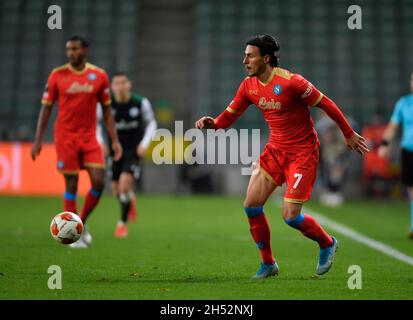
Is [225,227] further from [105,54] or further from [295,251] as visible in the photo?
[105,54]

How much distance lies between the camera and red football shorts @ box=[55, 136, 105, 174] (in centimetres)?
1065

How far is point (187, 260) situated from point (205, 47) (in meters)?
18.0

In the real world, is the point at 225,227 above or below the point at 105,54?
below

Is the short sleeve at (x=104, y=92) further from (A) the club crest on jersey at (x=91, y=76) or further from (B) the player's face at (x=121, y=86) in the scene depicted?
(B) the player's face at (x=121, y=86)

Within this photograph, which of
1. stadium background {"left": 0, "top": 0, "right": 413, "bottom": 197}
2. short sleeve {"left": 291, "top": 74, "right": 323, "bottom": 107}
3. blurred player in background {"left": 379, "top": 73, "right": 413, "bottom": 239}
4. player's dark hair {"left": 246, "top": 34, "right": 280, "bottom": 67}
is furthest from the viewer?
stadium background {"left": 0, "top": 0, "right": 413, "bottom": 197}

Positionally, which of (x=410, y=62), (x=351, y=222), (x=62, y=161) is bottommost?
(x=351, y=222)

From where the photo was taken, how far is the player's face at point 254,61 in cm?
796

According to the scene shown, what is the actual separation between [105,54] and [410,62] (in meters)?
8.99

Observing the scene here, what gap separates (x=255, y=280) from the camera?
26.0 feet

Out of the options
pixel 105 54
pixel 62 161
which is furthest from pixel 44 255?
pixel 105 54

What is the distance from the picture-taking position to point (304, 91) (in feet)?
25.9

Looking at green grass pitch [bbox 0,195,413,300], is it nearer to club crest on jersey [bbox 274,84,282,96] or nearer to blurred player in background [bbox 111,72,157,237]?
blurred player in background [bbox 111,72,157,237]

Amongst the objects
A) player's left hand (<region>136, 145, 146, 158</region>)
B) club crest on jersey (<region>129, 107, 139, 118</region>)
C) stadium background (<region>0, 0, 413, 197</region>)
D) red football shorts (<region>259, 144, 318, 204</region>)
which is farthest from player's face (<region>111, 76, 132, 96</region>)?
stadium background (<region>0, 0, 413, 197</region>)

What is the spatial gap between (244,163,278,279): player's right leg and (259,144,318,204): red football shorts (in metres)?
0.08
